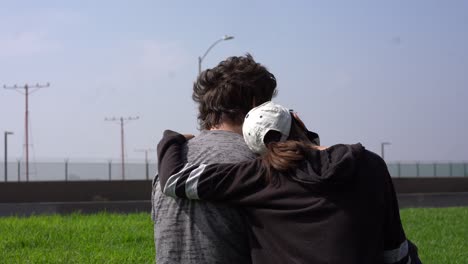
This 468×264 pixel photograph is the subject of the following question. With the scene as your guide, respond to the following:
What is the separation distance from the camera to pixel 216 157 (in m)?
2.70

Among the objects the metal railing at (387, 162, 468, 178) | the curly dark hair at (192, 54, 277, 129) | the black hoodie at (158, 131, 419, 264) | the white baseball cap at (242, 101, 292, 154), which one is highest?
the curly dark hair at (192, 54, 277, 129)

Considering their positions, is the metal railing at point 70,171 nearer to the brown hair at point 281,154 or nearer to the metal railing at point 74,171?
the metal railing at point 74,171

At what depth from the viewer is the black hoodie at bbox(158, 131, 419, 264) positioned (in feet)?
7.78

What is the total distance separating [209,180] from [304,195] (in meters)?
0.35

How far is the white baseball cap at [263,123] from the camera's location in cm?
254

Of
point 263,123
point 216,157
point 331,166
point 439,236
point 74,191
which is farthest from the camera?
point 74,191

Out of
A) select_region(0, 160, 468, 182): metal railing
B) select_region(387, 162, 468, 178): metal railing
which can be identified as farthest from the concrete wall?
select_region(387, 162, 468, 178): metal railing

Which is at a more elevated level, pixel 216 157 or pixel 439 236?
pixel 216 157

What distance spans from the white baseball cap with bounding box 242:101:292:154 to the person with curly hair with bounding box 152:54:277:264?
144 millimetres

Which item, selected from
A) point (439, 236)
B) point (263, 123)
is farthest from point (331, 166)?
point (439, 236)

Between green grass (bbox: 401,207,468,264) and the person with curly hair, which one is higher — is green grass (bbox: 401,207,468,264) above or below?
below

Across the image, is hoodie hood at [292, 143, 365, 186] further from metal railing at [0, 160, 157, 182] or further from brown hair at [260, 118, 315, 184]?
metal railing at [0, 160, 157, 182]

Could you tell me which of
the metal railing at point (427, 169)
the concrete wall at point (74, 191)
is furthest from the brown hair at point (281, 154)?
the metal railing at point (427, 169)

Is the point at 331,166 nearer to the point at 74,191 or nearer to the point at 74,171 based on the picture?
the point at 74,191
